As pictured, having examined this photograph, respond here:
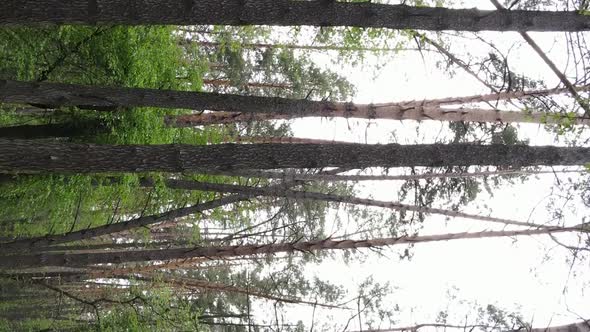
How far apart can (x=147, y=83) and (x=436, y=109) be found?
467cm

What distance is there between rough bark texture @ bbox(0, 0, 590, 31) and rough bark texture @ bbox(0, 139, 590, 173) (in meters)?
1.22

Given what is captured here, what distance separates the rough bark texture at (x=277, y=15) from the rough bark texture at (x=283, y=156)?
48.0 inches

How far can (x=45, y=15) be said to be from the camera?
541 centimetres

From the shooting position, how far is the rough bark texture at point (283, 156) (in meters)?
5.72

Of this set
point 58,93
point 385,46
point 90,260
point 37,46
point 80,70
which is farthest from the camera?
point 385,46

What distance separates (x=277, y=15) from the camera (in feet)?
18.2

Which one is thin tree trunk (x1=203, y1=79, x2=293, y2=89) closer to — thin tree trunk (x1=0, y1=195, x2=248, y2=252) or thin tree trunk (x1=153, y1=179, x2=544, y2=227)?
thin tree trunk (x1=0, y1=195, x2=248, y2=252)

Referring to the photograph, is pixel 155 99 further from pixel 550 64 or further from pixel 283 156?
pixel 550 64

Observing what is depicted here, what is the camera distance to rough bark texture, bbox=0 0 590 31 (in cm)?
538

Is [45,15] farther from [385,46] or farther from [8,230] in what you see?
[8,230]

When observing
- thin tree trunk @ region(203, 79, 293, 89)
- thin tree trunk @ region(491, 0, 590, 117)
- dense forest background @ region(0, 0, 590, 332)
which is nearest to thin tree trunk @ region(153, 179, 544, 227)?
dense forest background @ region(0, 0, 590, 332)

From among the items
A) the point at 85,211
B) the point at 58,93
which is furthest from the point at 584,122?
the point at 85,211

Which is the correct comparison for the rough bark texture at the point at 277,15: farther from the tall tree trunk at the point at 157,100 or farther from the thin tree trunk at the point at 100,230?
the thin tree trunk at the point at 100,230

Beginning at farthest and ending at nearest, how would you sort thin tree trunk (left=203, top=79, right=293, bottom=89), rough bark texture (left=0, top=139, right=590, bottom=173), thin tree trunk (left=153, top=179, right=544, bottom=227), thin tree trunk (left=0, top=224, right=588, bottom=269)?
1. thin tree trunk (left=203, top=79, right=293, bottom=89)
2. thin tree trunk (left=0, top=224, right=588, bottom=269)
3. thin tree trunk (left=153, top=179, right=544, bottom=227)
4. rough bark texture (left=0, top=139, right=590, bottom=173)
